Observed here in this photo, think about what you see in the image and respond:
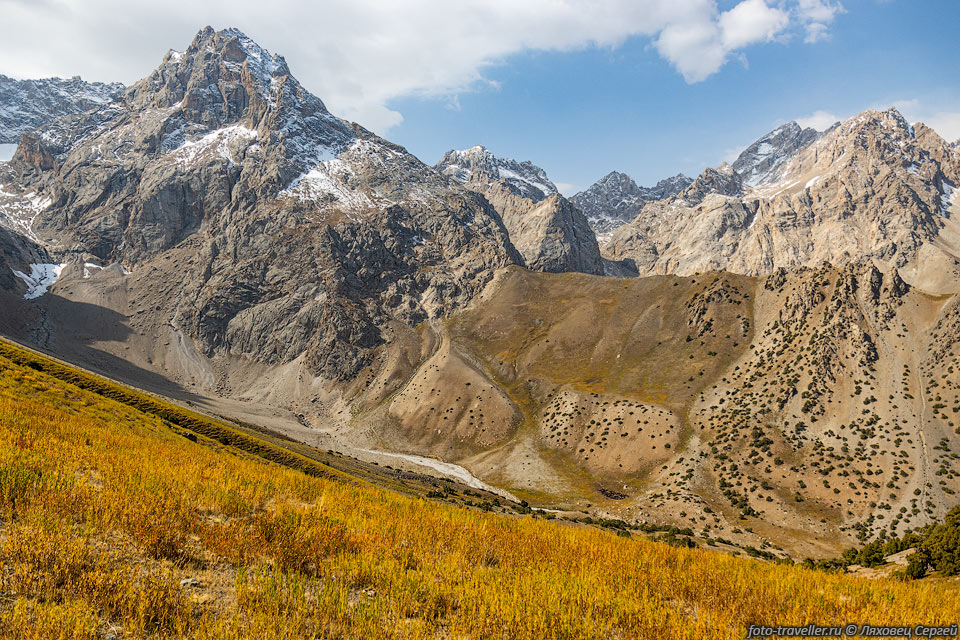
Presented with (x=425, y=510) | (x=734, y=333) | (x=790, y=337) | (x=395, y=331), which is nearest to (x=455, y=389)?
(x=395, y=331)

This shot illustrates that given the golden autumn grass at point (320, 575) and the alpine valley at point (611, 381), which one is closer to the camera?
the golden autumn grass at point (320, 575)

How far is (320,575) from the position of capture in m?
6.73

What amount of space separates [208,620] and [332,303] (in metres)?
194

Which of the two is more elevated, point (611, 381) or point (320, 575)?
point (611, 381)

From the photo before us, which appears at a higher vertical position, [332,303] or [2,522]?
[332,303]

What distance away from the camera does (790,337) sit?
101m

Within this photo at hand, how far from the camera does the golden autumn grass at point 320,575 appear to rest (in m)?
5.04

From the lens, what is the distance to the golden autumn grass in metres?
5.04

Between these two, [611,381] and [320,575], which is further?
[611,381]

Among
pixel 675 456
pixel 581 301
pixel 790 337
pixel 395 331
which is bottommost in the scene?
pixel 675 456

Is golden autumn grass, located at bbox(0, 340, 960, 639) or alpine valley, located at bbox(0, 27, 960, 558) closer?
golden autumn grass, located at bbox(0, 340, 960, 639)

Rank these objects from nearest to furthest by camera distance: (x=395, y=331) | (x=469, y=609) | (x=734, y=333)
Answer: (x=469, y=609) < (x=734, y=333) < (x=395, y=331)

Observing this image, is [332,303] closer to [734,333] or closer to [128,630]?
[734,333]

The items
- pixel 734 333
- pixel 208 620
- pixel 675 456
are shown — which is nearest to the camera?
pixel 208 620
